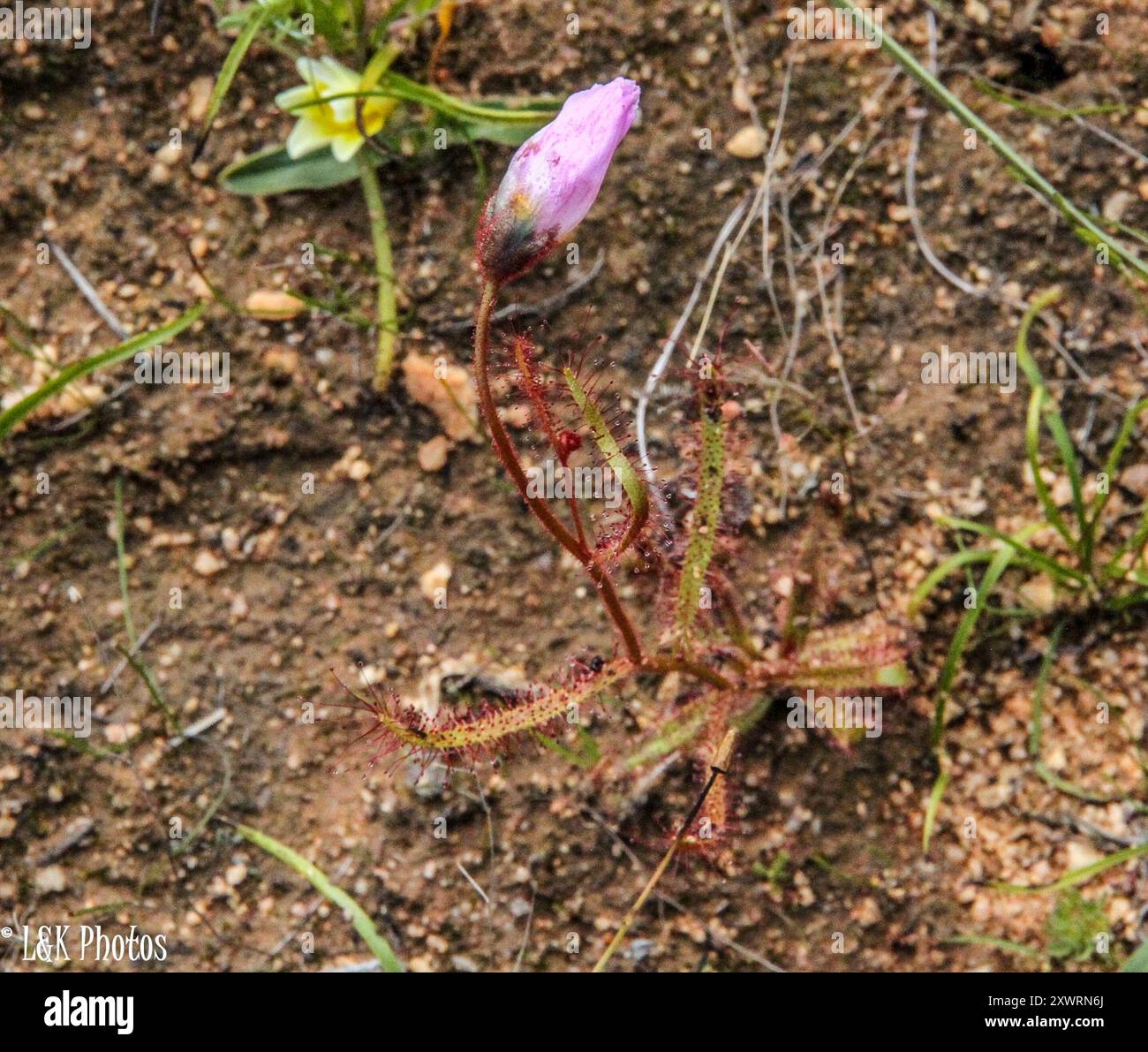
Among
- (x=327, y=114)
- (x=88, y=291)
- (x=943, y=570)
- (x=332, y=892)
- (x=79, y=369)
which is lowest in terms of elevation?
(x=332, y=892)

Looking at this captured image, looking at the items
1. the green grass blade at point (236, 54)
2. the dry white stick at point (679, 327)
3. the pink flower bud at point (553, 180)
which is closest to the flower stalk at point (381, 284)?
the green grass blade at point (236, 54)

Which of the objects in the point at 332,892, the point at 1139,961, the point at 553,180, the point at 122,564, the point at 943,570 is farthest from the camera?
the point at 122,564

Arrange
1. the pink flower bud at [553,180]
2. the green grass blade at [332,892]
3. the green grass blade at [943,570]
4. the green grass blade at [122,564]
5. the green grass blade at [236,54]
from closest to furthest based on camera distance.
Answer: the pink flower bud at [553,180] → the green grass blade at [236,54] → the green grass blade at [332,892] → the green grass blade at [943,570] → the green grass blade at [122,564]

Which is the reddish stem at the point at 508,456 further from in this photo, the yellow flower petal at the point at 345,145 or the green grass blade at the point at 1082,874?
the green grass blade at the point at 1082,874

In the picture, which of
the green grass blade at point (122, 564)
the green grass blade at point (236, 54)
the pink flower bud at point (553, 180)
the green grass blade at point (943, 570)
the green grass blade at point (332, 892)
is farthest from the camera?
the green grass blade at point (122, 564)

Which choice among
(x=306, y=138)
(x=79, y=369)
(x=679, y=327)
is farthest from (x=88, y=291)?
A: (x=679, y=327)

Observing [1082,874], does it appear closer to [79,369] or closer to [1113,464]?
[1113,464]

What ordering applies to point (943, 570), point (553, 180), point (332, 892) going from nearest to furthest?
point (553, 180) < point (332, 892) < point (943, 570)
